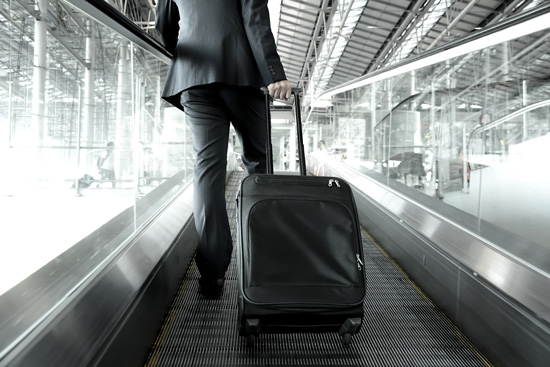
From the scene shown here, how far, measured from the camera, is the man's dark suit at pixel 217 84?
2.37m

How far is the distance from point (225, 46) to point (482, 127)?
7.17 ft

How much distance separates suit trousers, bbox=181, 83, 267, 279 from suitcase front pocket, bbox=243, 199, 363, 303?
0.52 metres

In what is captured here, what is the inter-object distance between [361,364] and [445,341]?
49cm

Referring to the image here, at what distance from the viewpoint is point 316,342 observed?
2.20 m

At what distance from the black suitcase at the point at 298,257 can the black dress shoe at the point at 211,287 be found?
54cm

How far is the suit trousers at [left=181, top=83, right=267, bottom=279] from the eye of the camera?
245 centimetres

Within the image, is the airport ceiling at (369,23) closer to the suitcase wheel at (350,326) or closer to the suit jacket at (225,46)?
the suit jacket at (225,46)

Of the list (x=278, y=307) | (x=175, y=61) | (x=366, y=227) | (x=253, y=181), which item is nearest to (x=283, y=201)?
(x=253, y=181)

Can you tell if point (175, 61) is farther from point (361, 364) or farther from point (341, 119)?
point (341, 119)

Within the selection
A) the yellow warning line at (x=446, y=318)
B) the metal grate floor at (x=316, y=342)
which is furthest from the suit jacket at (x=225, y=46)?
the yellow warning line at (x=446, y=318)

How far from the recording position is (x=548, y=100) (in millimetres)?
2936

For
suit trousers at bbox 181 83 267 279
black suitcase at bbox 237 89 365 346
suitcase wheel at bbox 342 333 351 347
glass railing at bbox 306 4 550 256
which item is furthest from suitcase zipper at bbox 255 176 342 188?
glass railing at bbox 306 4 550 256

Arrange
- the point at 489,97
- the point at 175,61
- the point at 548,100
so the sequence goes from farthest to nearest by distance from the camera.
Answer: the point at 489,97
the point at 548,100
the point at 175,61

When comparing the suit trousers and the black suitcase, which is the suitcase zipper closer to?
the black suitcase
